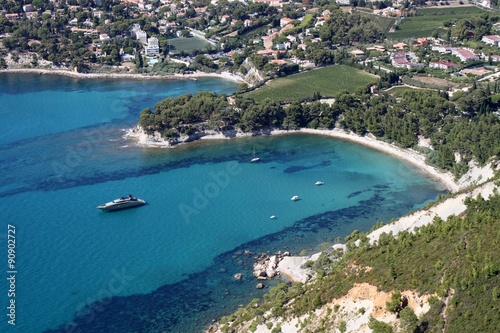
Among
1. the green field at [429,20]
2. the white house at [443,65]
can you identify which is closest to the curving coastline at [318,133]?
the white house at [443,65]

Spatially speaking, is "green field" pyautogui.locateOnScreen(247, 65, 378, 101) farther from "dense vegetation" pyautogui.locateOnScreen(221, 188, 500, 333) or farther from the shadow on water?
"dense vegetation" pyautogui.locateOnScreen(221, 188, 500, 333)

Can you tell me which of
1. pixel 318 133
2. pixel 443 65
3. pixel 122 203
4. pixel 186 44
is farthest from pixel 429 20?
pixel 122 203

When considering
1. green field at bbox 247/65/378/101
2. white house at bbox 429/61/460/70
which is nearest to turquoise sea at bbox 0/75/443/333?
green field at bbox 247/65/378/101

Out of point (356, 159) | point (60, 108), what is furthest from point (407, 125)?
point (60, 108)

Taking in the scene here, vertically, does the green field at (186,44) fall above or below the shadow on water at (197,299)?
below

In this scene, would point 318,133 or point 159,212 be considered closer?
point 159,212

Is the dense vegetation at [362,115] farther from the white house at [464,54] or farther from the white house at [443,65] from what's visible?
the white house at [464,54]

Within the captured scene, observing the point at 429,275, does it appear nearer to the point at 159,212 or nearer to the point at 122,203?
the point at 159,212
